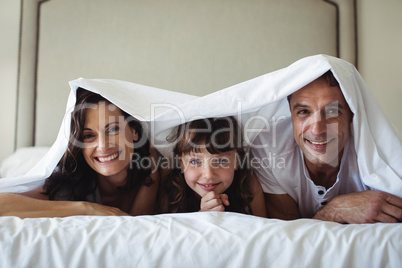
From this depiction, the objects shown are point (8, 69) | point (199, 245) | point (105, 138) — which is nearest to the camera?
point (199, 245)

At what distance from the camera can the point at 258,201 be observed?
3.09 ft

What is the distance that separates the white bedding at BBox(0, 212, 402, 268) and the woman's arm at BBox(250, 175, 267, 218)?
0.36 metres

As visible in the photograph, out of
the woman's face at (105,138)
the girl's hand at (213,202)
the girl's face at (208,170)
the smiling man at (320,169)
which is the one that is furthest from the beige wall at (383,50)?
the woman's face at (105,138)

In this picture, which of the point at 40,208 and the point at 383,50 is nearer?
the point at 40,208

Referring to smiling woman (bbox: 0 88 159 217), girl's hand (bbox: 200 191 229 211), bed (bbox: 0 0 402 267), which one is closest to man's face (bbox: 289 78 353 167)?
girl's hand (bbox: 200 191 229 211)

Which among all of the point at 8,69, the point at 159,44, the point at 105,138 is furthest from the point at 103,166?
the point at 8,69

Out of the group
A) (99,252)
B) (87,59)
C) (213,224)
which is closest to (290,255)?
(213,224)

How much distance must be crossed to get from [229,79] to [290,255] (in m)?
1.25

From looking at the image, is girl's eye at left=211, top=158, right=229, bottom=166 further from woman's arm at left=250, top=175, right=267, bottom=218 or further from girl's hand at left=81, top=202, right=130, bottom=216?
girl's hand at left=81, top=202, right=130, bottom=216

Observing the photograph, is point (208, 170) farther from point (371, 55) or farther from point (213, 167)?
point (371, 55)

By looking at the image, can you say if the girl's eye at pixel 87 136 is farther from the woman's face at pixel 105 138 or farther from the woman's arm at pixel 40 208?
the woman's arm at pixel 40 208

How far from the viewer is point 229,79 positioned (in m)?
1.65

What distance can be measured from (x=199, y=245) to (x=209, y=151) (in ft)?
1.35

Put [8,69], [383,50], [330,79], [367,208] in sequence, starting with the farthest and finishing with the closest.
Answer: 1. [8,69]
2. [383,50]
3. [330,79]
4. [367,208]
